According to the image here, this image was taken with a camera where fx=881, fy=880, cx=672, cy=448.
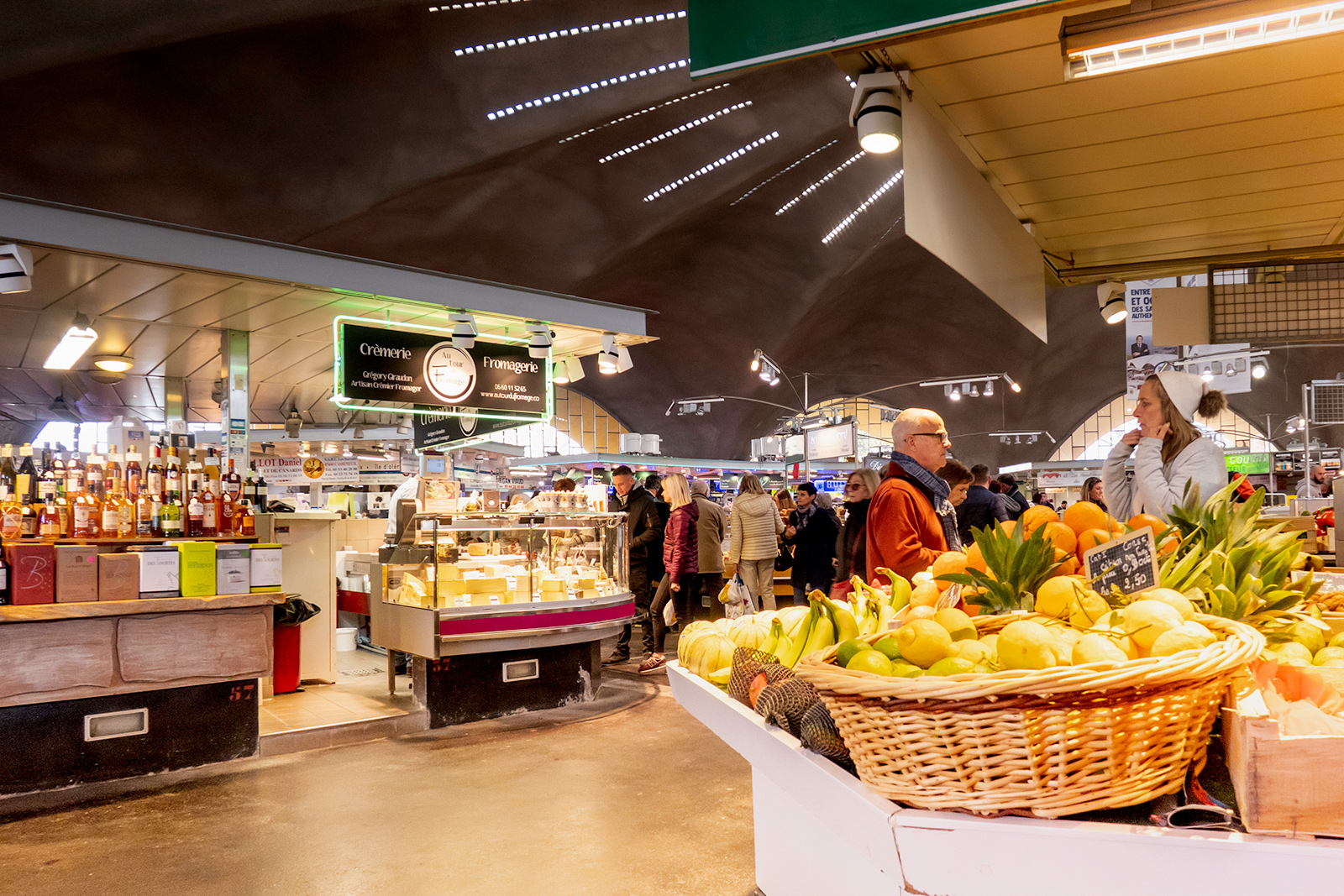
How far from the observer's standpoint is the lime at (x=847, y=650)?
1475mm

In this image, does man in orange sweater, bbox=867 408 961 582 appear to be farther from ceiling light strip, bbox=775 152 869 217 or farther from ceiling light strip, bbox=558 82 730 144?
ceiling light strip, bbox=775 152 869 217

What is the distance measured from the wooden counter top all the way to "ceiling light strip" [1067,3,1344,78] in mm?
4882

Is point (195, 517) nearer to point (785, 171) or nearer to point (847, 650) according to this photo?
point (847, 650)

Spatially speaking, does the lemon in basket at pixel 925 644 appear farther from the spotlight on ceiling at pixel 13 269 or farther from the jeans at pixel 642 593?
the jeans at pixel 642 593

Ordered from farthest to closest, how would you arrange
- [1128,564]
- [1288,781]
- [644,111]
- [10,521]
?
[644,111]
[10,521]
[1128,564]
[1288,781]

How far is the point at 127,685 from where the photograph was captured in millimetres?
4719

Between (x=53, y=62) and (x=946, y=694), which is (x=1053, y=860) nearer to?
(x=946, y=694)

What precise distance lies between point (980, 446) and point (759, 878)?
146 feet

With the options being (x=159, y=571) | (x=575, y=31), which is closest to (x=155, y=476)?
(x=159, y=571)

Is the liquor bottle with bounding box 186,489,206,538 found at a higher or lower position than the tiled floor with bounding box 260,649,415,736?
higher

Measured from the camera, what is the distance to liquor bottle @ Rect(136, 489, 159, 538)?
5141mm

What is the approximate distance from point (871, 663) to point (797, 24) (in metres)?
1.41

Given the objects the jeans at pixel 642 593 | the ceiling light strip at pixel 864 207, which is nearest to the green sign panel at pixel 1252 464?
the ceiling light strip at pixel 864 207

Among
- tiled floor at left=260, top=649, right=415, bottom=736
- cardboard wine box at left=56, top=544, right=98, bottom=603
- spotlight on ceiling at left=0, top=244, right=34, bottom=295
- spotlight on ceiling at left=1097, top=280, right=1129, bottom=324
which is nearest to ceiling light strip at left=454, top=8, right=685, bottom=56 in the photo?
spotlight on ceiling at left=0, top=244, right=34, bottom=295
